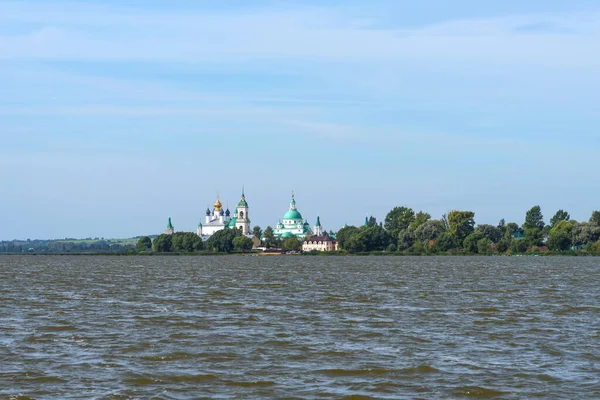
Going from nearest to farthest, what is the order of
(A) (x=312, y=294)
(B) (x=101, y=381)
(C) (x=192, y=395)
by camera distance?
(C) (x=192, y=395) < (B) (x=101, y=381) < (A) (x=312, y=294)

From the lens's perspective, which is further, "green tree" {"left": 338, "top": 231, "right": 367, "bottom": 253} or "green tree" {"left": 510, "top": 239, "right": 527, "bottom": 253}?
"green tree" {"left": 338, "top": 231, "right": 367, "bottom": 253}

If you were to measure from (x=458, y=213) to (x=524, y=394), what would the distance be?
526ft

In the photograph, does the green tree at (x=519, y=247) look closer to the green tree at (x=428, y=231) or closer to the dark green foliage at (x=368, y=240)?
the green tree at (x=428, y=231)

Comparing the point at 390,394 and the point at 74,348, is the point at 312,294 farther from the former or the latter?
the point at 390,394

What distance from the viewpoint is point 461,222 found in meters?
176

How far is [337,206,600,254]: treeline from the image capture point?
155000 mm

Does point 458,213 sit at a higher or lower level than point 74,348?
higher

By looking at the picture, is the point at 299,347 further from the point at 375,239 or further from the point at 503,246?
the point at 375,239

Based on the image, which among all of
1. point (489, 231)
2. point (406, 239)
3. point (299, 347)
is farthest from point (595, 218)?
point (299, 347)

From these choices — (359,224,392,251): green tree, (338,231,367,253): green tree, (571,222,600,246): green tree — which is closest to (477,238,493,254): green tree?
(571,222,600,246): green tree

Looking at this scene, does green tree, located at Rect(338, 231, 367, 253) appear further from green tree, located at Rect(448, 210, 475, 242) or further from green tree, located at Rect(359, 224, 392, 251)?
green tree, located at Rect(448, 210, 475, 242)

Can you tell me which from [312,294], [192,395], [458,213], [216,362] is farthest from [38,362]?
[458,213]

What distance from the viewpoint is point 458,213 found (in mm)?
176000

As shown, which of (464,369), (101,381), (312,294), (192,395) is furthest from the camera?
(312,294)
